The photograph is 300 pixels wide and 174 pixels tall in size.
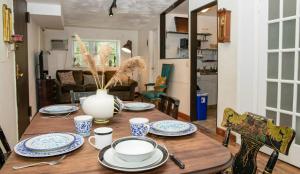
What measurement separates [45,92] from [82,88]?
3.49 feet

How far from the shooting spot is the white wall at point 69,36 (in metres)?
6.78

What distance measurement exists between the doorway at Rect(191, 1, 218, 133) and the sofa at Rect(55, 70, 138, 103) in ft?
6.16

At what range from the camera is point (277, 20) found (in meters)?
2.40

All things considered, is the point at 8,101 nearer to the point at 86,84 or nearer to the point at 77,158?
the point at 77,158

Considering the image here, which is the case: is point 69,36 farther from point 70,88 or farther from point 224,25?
point 224,25

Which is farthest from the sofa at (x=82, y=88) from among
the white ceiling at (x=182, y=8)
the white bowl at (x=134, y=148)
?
the white bowl at (x=134, y=148)

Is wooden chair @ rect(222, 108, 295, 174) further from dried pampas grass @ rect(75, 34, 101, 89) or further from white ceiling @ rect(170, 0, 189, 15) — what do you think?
white ceiling @ rect(170, 0, 189, 15)

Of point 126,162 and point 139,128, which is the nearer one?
point 126,162

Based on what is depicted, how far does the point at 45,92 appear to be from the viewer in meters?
5.21

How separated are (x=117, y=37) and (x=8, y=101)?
535cm

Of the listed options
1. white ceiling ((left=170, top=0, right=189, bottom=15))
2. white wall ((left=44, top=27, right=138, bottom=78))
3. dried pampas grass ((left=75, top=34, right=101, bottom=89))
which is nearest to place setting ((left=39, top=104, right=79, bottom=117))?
dried pampas grass ((left=75, top=34, right=101, bottom=89))

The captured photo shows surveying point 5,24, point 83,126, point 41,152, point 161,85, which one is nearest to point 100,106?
point 83,126

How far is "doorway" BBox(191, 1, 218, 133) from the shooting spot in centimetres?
402

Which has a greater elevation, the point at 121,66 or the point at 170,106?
the point at 121,66
